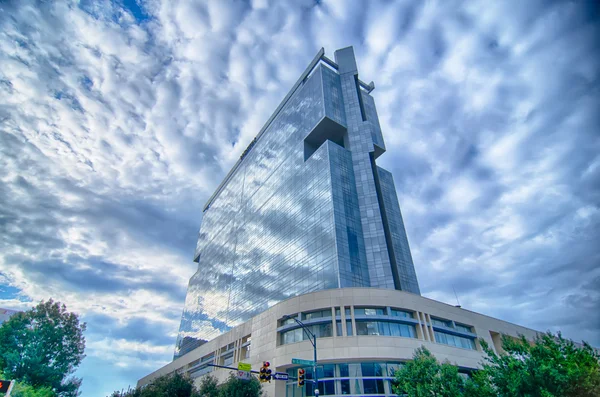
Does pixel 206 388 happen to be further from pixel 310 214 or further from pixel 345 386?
pixel 310 214

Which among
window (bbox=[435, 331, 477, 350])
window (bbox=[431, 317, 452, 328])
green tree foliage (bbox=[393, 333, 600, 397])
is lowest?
green tree foliage (bbox=[393, 333, 600, 397])

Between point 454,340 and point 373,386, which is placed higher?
point 454,340

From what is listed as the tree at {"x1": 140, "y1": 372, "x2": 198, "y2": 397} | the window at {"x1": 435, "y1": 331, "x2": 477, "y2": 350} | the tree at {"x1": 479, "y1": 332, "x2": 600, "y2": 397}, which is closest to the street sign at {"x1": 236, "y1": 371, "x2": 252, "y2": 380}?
the tree at {"x1": 479, "y1": 332, "x2": 600, "y2": 397}

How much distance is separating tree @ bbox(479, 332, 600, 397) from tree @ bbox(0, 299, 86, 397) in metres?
61.8

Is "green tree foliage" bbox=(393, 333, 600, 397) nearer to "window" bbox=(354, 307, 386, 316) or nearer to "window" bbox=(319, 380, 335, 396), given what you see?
"window" bbox=(319, 380, 335, 396)

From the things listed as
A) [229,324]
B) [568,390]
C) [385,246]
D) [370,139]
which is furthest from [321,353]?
[229,324]

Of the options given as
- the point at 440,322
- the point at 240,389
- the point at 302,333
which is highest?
the point at 440,322

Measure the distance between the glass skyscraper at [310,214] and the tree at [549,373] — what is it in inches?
1405

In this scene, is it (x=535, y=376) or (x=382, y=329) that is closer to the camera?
(x=535, y=376)

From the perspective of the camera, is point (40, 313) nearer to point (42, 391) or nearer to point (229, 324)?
point (42, 391)

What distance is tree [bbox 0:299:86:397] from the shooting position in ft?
156

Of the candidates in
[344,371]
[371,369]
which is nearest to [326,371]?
[344,371]

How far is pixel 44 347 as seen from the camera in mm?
51406

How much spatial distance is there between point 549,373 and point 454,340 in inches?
939
